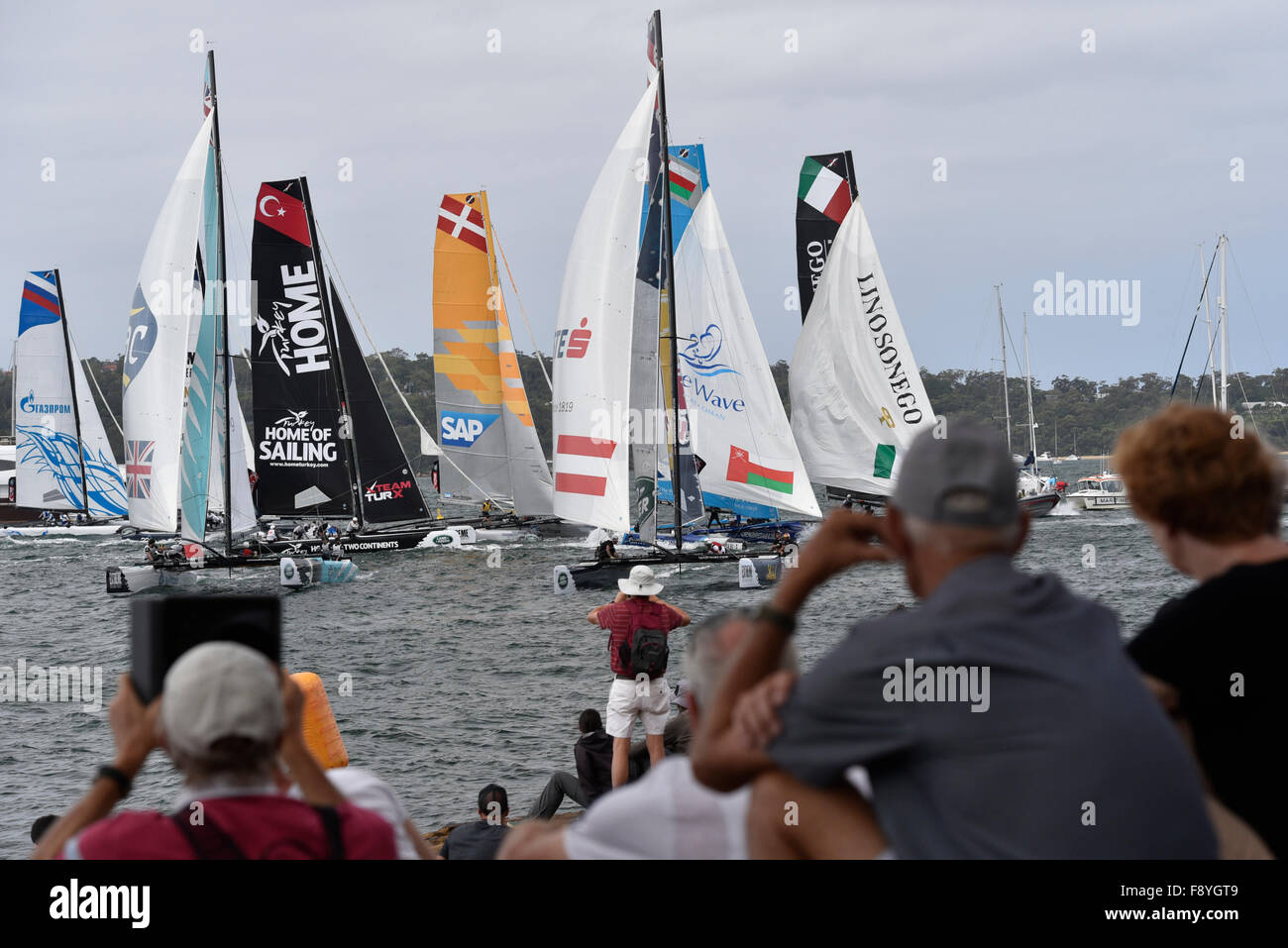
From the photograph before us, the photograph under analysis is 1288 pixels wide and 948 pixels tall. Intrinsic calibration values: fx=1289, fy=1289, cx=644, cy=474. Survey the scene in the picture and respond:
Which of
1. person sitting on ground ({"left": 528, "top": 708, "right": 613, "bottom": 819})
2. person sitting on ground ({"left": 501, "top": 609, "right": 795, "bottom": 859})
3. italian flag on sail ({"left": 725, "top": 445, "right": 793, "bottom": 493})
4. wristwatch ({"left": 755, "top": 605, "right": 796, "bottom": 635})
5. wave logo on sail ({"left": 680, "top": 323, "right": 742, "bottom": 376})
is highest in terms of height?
wave logo on sail ({"left": 680, "top": 323, "right": 742, "bottom": 376})

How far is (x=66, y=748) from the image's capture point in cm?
1565

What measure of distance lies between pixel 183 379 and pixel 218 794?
33817 mm

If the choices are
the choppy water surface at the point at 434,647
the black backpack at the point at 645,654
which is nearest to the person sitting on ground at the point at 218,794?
the black backpack at the point at 645,654

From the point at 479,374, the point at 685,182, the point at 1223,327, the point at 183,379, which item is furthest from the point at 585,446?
the point at 1223,327

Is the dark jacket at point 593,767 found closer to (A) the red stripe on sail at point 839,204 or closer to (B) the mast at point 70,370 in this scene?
(A) the red stripe on sail at point 839,204

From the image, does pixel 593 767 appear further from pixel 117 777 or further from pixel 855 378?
pixel 855 378

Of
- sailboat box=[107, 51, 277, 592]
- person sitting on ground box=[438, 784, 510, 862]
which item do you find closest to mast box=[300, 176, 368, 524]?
sailboat box=[107, 51, 277, 592]

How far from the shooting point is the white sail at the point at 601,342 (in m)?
29.0

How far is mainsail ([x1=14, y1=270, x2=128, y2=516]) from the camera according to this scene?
48344 mm

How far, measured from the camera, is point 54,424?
48.7 metres

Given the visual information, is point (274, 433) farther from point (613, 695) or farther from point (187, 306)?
point (613, 695)

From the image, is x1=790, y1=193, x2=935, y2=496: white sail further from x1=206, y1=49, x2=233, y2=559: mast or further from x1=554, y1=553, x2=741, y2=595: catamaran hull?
x1=206, y1=49, x2=233, y2=559: mast

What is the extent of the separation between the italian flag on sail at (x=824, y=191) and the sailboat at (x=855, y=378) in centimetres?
363

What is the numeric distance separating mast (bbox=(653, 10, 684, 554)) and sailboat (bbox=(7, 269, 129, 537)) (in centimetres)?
3006
